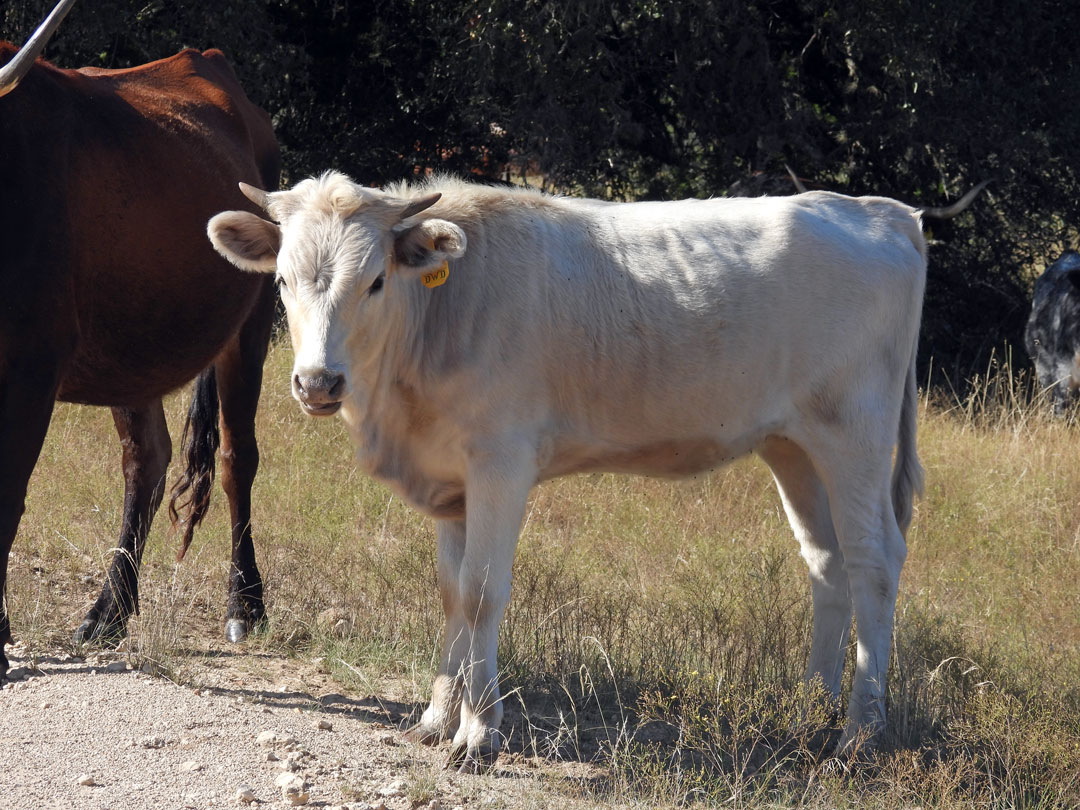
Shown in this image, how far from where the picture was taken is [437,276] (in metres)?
4.34

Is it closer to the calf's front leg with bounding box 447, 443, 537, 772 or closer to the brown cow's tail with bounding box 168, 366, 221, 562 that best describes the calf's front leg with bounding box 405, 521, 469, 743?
the calf's front leg with bounding box 447, 443, 537, 772

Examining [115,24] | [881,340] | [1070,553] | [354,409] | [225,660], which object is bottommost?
[225,660]

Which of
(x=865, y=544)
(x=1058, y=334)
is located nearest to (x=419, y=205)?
(x=865, y=544)

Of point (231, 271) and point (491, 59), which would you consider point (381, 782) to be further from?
point (491, 59)

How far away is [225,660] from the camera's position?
18.0 ft

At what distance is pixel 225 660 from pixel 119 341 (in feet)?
4.72

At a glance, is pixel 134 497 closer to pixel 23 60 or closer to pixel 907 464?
pixel 23 60

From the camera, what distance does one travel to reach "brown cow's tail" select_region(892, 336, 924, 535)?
5.23 meters

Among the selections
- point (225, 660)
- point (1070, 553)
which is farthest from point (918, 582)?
point (225, 660)

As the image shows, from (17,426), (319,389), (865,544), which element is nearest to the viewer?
(319,389)

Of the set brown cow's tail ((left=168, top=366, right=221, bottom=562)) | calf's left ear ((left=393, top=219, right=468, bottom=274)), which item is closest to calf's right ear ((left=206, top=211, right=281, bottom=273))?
calf's left ear ((left=393, top=219, right=468, bottom=274))

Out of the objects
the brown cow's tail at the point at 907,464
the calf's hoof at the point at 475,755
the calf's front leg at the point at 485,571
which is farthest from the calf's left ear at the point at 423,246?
the brown cow's tail at the point at 907,464

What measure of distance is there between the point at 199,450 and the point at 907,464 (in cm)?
355

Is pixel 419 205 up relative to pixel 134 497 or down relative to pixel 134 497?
up
